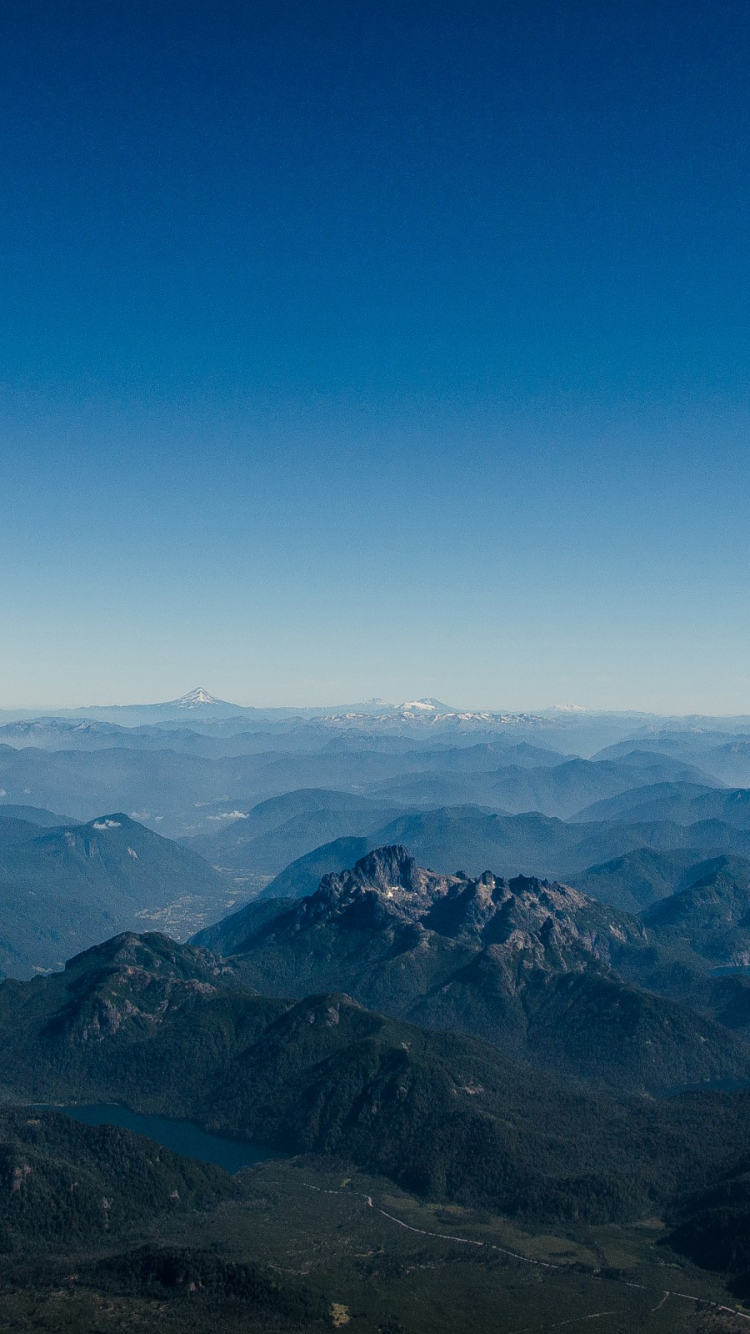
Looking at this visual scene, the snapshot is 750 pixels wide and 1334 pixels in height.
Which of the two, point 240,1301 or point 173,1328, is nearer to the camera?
point 173,1328

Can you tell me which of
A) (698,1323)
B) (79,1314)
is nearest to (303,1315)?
(79,1314)

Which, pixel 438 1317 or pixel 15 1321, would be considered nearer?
pixel 15 1321

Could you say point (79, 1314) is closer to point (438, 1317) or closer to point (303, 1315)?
point (303, 1315)

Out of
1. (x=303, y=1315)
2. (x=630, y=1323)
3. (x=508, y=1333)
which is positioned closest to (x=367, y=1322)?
(x=303, y=1315)

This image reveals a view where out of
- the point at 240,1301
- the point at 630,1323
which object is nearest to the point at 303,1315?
the point at 240,1301

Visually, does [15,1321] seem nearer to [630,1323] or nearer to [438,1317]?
[438,1317]

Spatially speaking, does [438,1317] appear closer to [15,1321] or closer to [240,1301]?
[240,1301]
